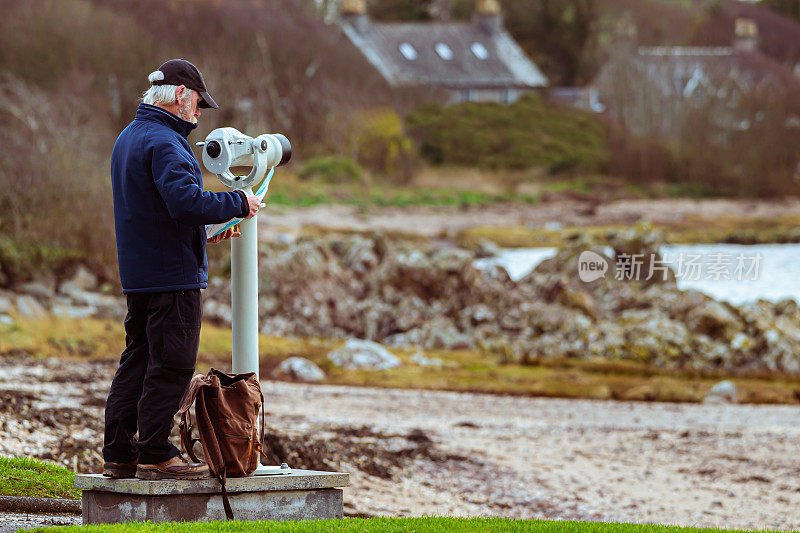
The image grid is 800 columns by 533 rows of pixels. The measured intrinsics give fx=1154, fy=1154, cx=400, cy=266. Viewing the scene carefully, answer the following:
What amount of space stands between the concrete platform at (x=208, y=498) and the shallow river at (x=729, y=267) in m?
18.1

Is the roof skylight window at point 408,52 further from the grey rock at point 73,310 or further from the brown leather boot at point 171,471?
the brown leather boot at point 171,471

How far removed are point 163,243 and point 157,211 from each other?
14 centimetres

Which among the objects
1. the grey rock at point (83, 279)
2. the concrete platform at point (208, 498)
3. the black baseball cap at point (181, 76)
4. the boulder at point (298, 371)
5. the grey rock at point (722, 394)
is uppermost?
the black baseball cap at point (181, 76)

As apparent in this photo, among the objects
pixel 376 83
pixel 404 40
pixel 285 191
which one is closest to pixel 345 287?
pixel 285 191

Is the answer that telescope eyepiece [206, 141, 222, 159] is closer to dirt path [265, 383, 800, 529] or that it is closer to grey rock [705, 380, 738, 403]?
dirt path [265, 383, 800, 529]

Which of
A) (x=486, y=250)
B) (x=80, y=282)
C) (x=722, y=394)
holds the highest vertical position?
(x=486, y=250)

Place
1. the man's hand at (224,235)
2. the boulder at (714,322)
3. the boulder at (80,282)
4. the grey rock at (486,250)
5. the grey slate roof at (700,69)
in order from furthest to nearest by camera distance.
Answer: the grey slate roof at (700,69) < the grey rock at (486,250) < the boulder at (714,322) < the boulder at (80,282) < the man's hand at (224,235)

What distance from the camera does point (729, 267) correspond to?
90.3 feet

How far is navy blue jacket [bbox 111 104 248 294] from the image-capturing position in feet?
15.8

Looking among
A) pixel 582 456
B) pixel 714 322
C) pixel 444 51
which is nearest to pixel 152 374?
pixel 582 456

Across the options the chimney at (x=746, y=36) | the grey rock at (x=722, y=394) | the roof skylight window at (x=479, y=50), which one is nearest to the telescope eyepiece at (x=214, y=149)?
the grey rock at (x=722, y=394)

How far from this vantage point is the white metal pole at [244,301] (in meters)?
5.34

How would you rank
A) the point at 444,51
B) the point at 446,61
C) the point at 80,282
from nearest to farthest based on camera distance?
the point at 80,282
the point at 446,61
the point at 444,51

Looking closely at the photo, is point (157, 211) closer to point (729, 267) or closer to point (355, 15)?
point (729, 267)
